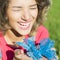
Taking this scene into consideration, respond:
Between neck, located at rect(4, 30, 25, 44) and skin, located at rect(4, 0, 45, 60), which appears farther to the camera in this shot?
neck, located at rect(4, 30, 25, 44)

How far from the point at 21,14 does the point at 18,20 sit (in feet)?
0.20

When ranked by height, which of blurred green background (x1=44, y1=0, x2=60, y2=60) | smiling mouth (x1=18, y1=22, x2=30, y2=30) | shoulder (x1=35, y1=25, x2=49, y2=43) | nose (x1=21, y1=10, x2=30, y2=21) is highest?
nose (x1=21, y1=10, x2=30, y2=21)

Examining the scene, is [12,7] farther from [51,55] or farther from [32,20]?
[51,55]

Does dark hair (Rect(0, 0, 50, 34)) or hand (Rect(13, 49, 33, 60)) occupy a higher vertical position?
dark hair (Rect(0, 0, 50, 34))

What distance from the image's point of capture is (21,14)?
3.55 metres

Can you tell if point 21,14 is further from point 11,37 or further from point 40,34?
point 40,34

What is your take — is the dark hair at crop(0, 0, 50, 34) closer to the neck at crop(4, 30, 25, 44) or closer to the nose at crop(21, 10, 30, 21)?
the neck at crop(4, 30, 25, 44)

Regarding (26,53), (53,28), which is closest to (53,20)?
(53,28)

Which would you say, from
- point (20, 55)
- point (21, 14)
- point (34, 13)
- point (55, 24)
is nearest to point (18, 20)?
point (21, 14)

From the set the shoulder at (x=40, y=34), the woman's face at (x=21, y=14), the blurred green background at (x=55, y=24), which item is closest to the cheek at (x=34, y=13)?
the woman's face at (x=21, y=14)

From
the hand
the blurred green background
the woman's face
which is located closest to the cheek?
the woman's face

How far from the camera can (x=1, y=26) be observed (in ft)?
12.1

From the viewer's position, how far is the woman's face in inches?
139

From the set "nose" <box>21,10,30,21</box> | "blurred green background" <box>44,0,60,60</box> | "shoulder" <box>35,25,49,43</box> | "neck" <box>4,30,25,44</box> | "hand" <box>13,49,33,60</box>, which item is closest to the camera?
"hand" <box>13,49,33,60</box>
